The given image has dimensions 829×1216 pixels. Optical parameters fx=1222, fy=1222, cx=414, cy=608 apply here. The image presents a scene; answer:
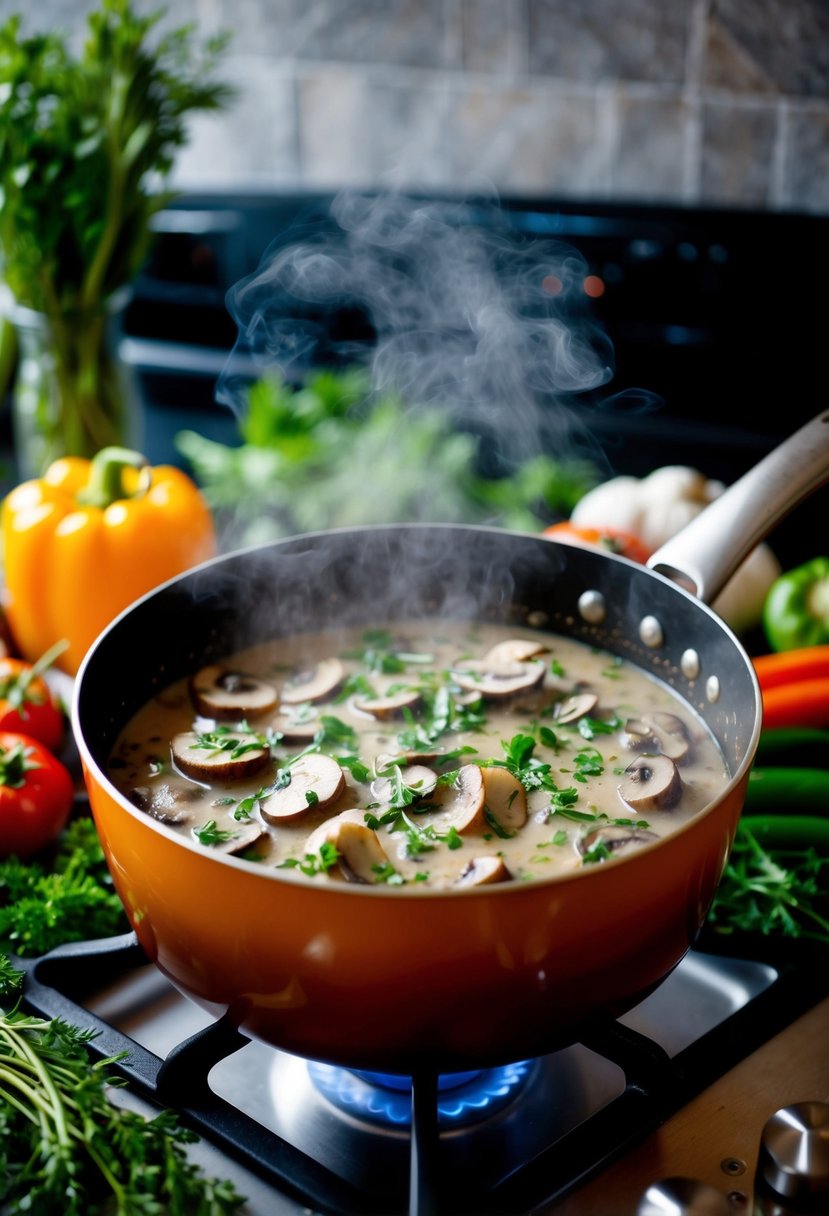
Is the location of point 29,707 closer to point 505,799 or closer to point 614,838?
point 505,799

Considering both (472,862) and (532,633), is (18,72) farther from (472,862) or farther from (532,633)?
(472,862)

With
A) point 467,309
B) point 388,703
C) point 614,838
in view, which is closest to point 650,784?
point 614,838

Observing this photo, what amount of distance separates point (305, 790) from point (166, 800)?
0.15 m

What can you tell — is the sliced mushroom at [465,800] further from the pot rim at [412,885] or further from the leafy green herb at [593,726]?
the leafy green herb at [593,726]

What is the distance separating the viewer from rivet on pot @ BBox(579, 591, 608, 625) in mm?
1532

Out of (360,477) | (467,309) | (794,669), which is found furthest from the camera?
(467,309)

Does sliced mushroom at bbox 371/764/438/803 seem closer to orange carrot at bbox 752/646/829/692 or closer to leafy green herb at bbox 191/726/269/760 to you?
leafy green herb at bbox 191/726/269/760

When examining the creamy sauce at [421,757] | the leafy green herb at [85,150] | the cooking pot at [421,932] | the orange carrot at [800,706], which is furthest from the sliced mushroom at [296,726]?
the leafy green herb at [85,150]

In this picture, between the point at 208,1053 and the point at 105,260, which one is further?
the point at 105,260

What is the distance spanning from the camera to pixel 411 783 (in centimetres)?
124

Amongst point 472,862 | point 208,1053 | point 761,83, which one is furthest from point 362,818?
point 761,83

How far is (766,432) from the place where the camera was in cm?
222

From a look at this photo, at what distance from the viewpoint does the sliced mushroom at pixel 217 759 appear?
4.26 ft

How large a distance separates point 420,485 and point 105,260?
649 millimetres
